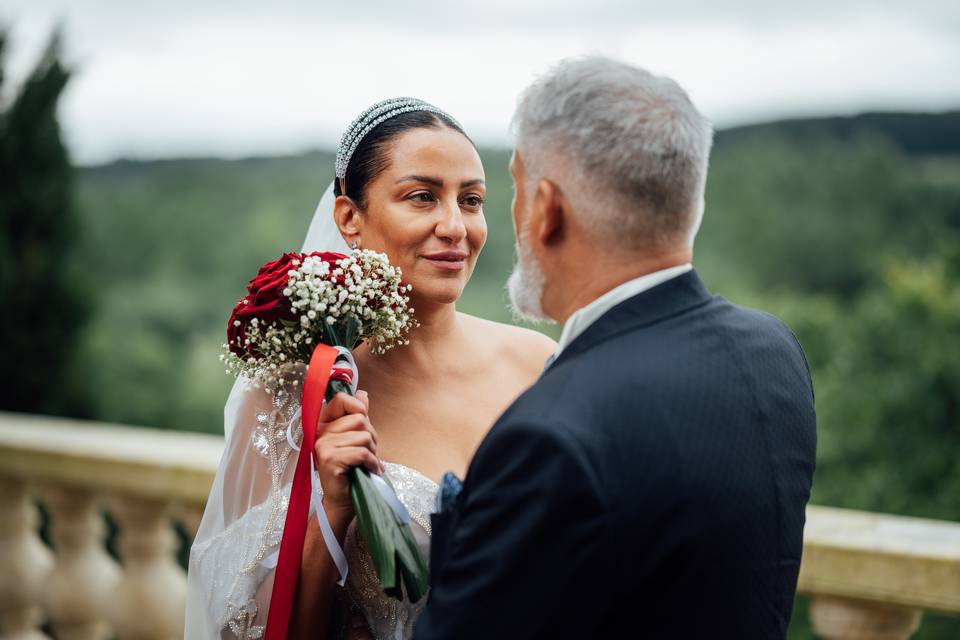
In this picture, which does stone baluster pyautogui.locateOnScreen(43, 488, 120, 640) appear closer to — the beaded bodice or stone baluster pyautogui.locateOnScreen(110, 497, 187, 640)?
stone baluster pyautogui.locateOnScreen(110, 497, 187, 640)

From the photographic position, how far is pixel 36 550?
4.49 m

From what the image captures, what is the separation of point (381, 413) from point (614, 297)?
1.20m

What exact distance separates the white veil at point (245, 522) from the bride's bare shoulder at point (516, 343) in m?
0.79

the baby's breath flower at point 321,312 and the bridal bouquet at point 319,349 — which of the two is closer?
the bridal bouquet at point 319,349

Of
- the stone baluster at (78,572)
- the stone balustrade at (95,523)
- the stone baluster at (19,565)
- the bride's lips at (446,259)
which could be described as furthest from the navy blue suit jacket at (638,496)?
the stone baluster at (19,565)

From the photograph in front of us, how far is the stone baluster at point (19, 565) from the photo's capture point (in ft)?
14.5

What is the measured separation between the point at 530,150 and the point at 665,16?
908cm

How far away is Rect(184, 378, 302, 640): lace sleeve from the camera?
2.60 metres

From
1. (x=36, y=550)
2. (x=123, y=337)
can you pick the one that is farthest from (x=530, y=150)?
(x=123, y=337)

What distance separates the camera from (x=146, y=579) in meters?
4.21

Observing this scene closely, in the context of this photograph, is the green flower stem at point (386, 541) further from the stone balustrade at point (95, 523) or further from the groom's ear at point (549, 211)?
the stone balustrade at point (95, 523)

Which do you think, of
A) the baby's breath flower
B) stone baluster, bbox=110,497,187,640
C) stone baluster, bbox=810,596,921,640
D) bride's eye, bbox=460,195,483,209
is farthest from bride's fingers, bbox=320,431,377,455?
stone baluster, bbox=110,497,187,640

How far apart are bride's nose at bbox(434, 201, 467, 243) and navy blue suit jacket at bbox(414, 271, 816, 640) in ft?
3.02

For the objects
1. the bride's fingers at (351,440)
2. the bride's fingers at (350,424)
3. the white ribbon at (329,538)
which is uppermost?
the bride's fingers at (350,424)
